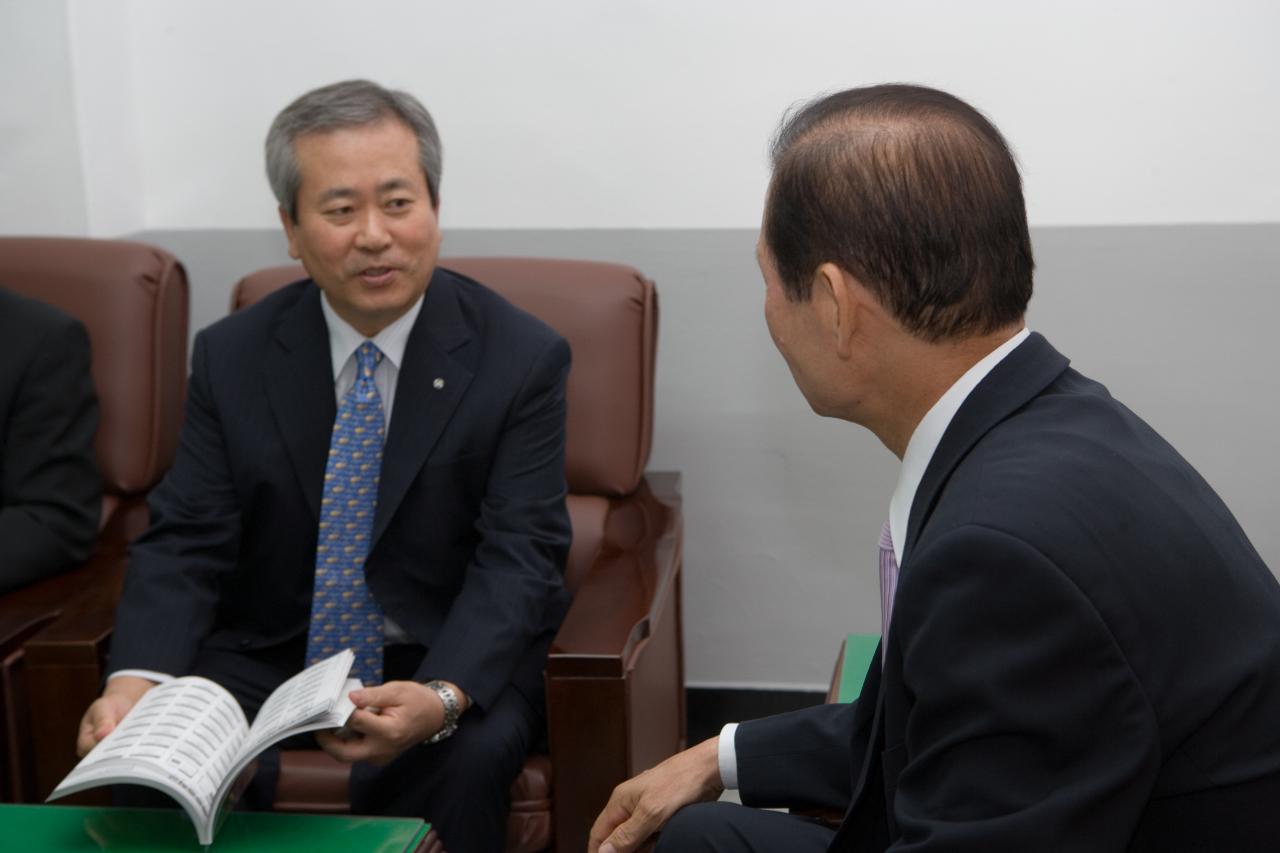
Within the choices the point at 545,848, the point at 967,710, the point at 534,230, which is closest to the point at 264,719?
the point at 545,848

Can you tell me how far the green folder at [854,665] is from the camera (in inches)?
78.4

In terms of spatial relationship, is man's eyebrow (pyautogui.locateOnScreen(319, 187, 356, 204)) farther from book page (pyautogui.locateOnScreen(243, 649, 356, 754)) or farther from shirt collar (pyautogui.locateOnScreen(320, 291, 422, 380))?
book page (pyautogui.locateOnScreen(243, 649, 356, 754))

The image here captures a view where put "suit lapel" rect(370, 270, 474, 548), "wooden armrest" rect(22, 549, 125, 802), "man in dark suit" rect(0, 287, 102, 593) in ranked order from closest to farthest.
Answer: "wooden armrest" rect(22, 549, 125, 802)
"suit lapel" rect(370, 270, 474, 548)
"man in dark suit" rect(0, 287, 102, 593)

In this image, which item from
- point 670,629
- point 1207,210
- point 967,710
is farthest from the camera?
point 1207,210

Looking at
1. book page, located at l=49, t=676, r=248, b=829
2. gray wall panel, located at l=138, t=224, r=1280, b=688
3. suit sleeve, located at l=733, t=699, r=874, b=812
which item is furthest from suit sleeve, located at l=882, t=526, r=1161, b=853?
gray wall panel, located at l=138, t=224, r=1280, b=688

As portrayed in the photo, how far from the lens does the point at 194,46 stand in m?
3.20

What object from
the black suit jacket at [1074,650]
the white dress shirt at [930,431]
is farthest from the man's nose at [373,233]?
the black suit jacket at [1074,650]

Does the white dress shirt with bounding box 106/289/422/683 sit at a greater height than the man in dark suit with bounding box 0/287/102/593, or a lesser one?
greater

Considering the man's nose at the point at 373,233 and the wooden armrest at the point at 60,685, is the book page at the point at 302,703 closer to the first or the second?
the wooden armrest at the point at 60,685

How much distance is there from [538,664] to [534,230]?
1.18 m

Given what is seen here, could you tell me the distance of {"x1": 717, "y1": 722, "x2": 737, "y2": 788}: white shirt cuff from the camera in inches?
66.1

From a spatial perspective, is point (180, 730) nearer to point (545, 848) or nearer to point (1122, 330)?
point (545, 848)

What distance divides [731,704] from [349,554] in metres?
1.34

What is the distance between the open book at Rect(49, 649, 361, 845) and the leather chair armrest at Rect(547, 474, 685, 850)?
345 mm
